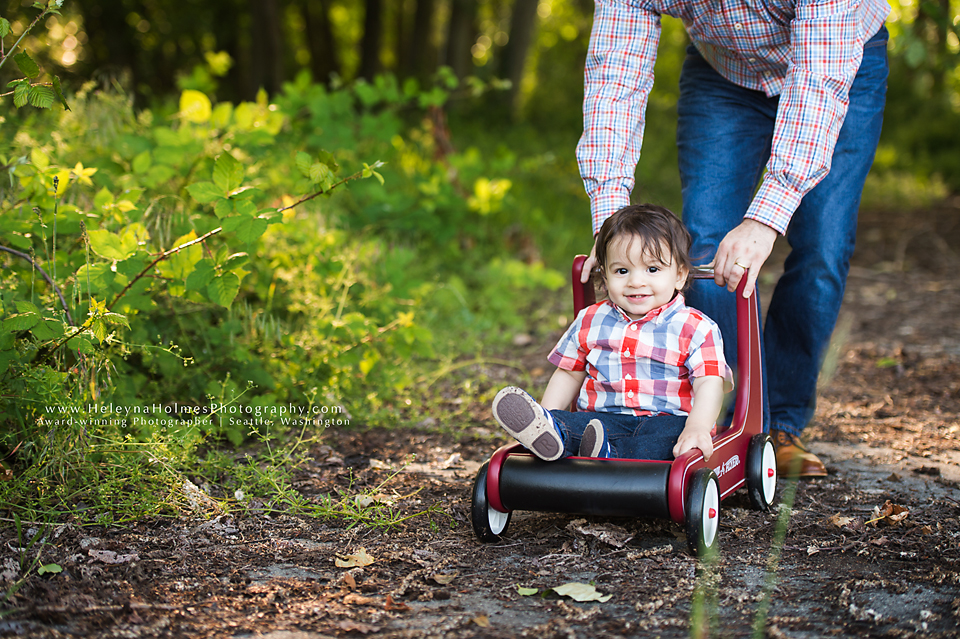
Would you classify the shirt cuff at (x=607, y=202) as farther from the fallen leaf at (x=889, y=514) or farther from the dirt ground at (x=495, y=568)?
the fallen leaf at (x=889, y=514)

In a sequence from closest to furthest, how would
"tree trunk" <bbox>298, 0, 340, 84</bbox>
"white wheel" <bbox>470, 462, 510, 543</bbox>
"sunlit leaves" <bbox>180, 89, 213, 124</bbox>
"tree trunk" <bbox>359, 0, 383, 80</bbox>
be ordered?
"white wheel" <bbox>470, 462, 510, 543</bbox> < "sunlit leaves" <bbox>180, 89, 213, 124</bbox> < "tree trunk" <bbox>359, 0, 383, 80</bbox> < "tree trunk" <bbox>298, 0, 340, 84</bbox>

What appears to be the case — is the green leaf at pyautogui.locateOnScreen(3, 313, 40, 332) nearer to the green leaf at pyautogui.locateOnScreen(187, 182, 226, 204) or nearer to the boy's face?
the green leaf at pyautogui.locateOnScreen(187, 182, 226, 204)

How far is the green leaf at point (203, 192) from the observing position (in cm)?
266

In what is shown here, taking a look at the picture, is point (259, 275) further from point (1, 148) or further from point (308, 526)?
point (308, 526)

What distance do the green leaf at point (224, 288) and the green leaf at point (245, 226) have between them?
0.15 metres

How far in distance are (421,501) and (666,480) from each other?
2.77ft

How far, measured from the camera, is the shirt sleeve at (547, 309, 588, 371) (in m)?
2.57

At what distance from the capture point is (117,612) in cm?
181

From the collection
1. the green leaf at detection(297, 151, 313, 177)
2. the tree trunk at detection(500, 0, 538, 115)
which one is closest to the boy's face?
the green leaf at detection(297, 151, 313, 177)

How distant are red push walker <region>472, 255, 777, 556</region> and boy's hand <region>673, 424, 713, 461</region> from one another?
0.02 metres

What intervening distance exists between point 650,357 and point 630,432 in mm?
224

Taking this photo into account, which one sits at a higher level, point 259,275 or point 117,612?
point 259,275

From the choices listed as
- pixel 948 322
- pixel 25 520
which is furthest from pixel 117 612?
pixel 948 322

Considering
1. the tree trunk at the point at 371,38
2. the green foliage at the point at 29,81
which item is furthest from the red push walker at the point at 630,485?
the tree trunk at the point at 371,38
